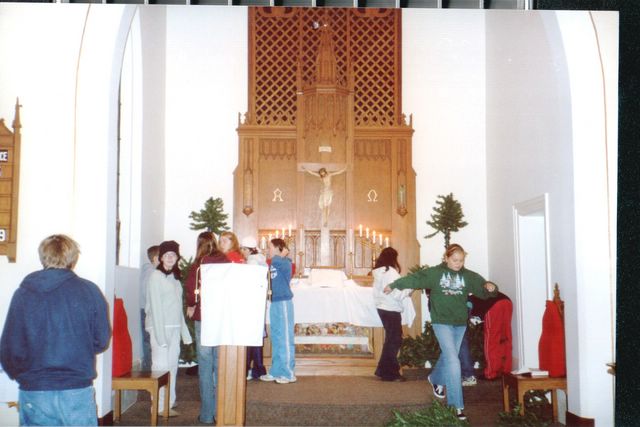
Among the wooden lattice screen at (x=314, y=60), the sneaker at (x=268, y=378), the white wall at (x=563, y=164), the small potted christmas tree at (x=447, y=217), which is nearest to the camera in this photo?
the white wall at (x=563, y=164)

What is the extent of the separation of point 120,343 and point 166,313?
40 centimetres

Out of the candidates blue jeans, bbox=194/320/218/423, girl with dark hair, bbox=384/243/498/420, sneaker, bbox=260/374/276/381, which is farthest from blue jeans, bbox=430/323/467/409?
blue jeans, bbox=194/320/218/423

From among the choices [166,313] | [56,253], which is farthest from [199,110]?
[56,253]

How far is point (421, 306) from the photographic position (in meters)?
5.21

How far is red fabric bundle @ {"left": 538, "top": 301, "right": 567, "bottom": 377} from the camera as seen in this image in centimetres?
477

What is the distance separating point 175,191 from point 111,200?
1.74 ft

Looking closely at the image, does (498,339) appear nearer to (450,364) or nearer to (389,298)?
(450,364)

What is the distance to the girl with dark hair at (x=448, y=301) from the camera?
180 inches

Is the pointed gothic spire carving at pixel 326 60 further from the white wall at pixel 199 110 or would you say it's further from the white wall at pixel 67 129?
the white wall at pixel 67 129

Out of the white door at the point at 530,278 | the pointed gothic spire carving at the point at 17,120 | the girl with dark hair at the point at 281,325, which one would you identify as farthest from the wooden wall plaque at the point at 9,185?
the white door at the point at 530,278

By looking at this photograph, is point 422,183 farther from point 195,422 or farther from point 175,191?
point 195,422

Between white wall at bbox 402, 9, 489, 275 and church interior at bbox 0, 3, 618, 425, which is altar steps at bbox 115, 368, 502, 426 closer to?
church interior at bbox 0, 3, 618, 425

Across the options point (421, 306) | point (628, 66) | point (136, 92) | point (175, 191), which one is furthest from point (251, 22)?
point (628, 66)

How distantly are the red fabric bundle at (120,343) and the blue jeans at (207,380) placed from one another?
0.60 m
